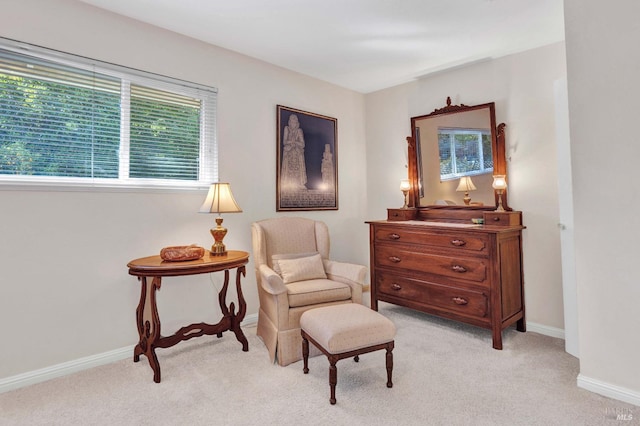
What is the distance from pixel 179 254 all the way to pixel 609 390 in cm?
288

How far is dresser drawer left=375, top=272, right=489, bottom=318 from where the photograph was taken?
2.83 metres

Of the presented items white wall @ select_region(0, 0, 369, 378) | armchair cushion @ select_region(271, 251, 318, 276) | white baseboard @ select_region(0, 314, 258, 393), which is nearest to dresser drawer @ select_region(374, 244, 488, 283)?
armchair cushion @ select_region(271, 251, 318, 276)

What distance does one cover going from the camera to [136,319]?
2557 mm

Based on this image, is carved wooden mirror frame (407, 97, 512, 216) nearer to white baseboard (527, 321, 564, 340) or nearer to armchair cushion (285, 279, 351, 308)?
white baseboard (527, 321, 564, 340)

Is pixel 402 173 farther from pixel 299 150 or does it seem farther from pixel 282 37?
pixel 282 37

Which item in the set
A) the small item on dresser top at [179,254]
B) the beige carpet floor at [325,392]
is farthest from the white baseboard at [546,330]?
the small item on dresser top at [179,254]

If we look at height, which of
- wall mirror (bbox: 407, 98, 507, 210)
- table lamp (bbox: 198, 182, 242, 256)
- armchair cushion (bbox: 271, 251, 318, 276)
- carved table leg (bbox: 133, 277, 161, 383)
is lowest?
carved table leg (bbox: 133, 277, 161, 383)

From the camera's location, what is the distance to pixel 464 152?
135 inches

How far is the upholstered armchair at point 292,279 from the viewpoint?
245 cm

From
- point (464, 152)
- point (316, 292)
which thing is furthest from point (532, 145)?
point (316, 292)

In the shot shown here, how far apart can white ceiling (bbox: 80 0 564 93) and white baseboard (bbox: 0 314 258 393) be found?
8.57 feet

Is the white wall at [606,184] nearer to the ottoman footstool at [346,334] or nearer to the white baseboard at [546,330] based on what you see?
the white baseboard at [546,330]

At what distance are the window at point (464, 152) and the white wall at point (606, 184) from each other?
45.7 inches

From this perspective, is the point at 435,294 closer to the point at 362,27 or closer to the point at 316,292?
the point at 316,292
